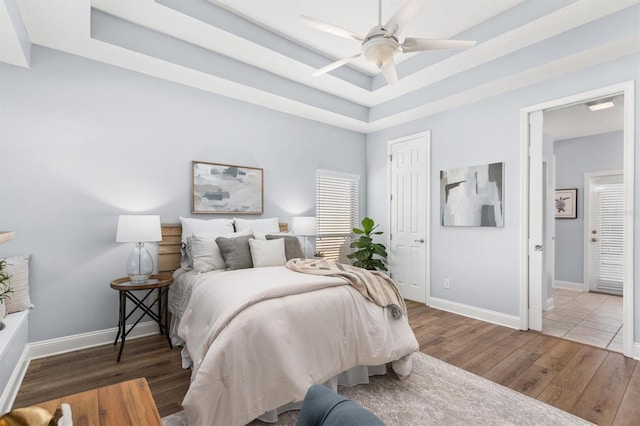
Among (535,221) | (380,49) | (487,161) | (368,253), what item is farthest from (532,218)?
(380,49)

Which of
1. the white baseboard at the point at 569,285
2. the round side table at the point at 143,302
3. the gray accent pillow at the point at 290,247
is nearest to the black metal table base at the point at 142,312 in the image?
the round side table at the point at 143,302

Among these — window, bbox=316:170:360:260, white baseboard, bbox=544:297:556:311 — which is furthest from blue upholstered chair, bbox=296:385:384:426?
white baseboard, bbox=544:297:556:311

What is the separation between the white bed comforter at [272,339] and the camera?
5.62 feet

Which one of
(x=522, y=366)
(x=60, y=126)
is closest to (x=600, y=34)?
(x=522, y=366)

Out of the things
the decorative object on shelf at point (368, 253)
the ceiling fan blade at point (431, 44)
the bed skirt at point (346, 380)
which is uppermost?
the ceiling fan blade at point (431, 44)

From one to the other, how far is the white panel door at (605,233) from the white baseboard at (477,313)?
10.5 feet

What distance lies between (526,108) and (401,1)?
187 centimetres

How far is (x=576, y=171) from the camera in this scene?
5.83 meters

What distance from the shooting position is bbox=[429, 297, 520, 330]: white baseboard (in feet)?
12.0

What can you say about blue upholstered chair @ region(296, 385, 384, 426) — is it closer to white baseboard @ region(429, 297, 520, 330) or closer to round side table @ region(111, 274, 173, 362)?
round side table @ region(111, 274, 173, 362)

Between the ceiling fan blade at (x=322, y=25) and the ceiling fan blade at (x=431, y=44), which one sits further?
the ceiling fan blade at (x=431, y=44)

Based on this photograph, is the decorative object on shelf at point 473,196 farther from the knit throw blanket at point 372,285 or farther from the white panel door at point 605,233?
the white panel door at point 605,233

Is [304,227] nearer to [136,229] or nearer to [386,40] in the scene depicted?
[136,229]

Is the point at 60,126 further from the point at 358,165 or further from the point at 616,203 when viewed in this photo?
the point at 616,203
